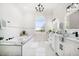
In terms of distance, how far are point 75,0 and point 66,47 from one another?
0.86 m

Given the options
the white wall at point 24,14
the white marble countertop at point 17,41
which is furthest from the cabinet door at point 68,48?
the white marble countertop at point 17,41

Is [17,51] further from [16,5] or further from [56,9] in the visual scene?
[56,9]

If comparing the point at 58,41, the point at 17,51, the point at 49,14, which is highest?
the point at 49,14

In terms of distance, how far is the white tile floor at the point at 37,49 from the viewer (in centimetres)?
212

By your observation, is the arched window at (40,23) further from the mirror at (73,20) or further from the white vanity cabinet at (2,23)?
the white vanity cabinet at (2,23)

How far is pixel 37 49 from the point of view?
2.13 metres

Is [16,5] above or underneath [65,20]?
above

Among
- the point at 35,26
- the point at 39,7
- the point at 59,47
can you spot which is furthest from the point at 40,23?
the point at 59,47

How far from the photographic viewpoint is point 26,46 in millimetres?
2160

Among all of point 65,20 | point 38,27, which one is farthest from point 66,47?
point 38,27

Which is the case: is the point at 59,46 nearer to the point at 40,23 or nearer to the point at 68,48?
the point at 68,48

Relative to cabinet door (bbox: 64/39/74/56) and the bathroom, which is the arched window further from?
cabinet door (bbox: 64/39/74/56)

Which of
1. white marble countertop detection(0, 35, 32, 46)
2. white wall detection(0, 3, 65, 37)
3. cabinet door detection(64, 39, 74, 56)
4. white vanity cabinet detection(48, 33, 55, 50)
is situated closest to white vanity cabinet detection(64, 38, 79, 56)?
cabinet door detection(64, 39, 74, 56)

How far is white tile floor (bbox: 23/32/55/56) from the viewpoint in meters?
2.12
